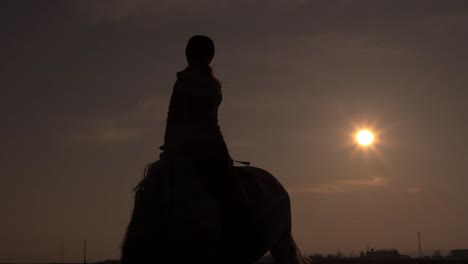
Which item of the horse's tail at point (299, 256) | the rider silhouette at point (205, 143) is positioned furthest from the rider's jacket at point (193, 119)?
the horse's tail at point (299, 256)

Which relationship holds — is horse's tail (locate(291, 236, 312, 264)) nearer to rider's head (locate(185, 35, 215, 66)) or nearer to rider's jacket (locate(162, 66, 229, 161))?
rider's jacket (locate(162, 66, 229, 161))

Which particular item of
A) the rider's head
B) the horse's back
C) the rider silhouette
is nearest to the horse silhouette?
the horse's back

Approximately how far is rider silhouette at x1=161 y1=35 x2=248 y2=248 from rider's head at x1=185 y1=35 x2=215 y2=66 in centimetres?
23

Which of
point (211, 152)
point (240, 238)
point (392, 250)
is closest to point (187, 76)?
point (211, 152)

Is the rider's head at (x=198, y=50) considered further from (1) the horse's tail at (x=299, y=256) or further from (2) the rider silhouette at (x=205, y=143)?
(1) the horse's tail at (x=299, y=256)

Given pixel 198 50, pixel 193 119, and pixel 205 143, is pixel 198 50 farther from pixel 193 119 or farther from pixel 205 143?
pixel 205 143

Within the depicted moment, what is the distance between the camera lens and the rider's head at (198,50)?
7930 mm

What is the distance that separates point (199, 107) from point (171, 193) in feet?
3.79

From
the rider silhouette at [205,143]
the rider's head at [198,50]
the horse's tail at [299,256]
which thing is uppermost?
the rider's head at [198,50]

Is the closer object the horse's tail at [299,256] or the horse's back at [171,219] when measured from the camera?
the horse's back at [171,219]

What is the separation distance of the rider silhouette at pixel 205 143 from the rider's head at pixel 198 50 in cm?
23

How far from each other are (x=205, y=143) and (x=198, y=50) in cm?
123

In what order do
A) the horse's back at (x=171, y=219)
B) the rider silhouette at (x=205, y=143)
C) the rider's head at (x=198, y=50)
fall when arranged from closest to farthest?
the horse's back at (x=171, y=219), the rider silhouette at (x=205, y=143), the rider's head at (x=198, y=50)

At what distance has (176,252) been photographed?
6543mm
